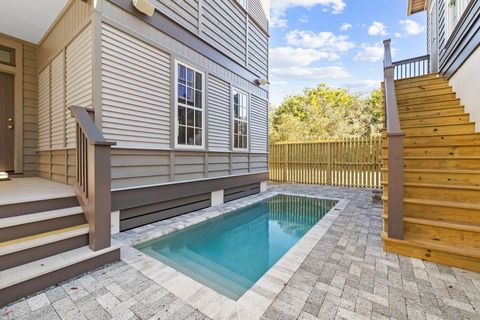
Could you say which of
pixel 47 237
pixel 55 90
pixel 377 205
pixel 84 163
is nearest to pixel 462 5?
pixel 377 205

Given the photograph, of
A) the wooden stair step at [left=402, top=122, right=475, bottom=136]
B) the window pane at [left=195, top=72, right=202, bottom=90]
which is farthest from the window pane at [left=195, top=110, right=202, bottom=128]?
the wooden stair step at [left=402, top=122, right=475, bottom=136]

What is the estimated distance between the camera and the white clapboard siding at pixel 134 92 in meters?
3.07

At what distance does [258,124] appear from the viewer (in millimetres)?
7105

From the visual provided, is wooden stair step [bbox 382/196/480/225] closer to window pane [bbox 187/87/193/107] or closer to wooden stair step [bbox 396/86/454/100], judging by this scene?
wooden stair step [bbox 396/86/454/100]

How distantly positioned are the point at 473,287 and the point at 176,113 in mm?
4385

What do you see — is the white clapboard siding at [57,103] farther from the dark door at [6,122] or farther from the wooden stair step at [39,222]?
the wooden stair step at [39,222]

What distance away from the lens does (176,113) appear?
407cm

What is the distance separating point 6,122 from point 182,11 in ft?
13.0

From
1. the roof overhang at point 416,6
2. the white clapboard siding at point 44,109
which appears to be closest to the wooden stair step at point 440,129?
the white clapboard siding at point 44,109

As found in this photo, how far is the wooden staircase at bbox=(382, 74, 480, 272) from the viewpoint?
2.30 meters

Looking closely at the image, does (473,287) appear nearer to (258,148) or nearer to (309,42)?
(258,148)

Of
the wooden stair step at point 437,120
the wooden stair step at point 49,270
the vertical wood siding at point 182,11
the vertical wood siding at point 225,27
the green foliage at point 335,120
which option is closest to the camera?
the wooden stair step at point 49,270

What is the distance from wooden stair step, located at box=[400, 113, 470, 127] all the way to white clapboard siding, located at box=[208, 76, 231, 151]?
3748mm

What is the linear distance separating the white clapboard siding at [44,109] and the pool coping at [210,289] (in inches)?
106
